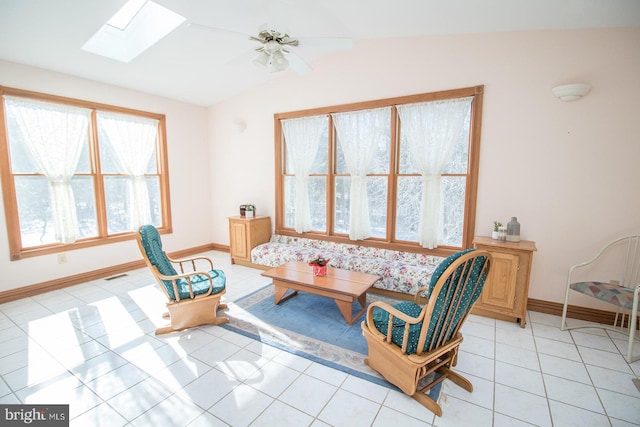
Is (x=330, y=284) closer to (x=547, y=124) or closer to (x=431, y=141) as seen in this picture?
(x=431, y=141)

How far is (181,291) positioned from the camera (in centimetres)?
275

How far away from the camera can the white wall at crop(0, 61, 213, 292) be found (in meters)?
3.46

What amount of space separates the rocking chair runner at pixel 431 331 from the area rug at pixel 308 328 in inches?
6.0

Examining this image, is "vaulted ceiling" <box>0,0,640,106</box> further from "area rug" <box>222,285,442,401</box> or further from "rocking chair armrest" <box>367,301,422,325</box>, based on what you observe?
"area rug" <box>222,285,442,401</box>

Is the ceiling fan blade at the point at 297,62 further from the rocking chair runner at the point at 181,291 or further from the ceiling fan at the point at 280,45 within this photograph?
the rocking chair runner at the point at 181,291

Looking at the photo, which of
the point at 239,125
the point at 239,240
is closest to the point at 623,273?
the point at 239,240

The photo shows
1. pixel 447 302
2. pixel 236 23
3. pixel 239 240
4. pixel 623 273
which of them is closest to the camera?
pixel 447 302

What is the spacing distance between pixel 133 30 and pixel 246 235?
3.03 metres

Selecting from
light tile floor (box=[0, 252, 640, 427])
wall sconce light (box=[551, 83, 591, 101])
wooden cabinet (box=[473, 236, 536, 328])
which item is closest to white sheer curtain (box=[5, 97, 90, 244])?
light tile floor (box=[0, 252, 640, 427])

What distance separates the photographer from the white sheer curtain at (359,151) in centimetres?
402

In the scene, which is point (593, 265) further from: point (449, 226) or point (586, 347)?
point (449, 226)

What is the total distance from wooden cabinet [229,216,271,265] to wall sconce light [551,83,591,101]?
4.11m

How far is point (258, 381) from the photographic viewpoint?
213 cm

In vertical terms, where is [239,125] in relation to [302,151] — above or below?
above
